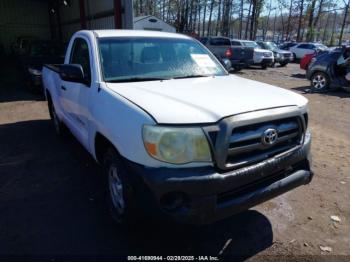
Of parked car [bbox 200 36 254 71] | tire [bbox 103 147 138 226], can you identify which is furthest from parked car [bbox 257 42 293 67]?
tire [bbox 103 147 138 226]

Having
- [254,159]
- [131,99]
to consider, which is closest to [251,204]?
[254,159]

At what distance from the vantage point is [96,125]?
3.17 meters

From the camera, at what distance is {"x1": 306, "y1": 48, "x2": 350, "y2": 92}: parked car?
1103 centimetres

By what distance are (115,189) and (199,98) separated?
1175mm

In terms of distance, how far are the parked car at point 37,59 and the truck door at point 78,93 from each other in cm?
473

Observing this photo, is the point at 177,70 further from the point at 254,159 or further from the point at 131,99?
the point at 254,159

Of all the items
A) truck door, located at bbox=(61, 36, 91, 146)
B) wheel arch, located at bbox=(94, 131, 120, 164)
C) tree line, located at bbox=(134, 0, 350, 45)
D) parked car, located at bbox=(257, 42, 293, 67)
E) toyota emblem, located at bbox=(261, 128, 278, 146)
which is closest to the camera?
toyota emblem, located at bbox=(261, 128, 278, 146)

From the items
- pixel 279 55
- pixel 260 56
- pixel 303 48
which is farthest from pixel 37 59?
pixel 303 48

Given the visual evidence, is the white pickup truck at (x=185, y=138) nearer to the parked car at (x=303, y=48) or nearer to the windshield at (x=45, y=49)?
the windshield at (x=45, y=49)

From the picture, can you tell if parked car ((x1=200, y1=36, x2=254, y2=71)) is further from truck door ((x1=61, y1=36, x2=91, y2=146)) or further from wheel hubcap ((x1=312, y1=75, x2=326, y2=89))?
truck door ((x1=61, y1=36, x2=91, y2=146))

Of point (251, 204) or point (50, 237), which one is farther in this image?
point (50, 237)

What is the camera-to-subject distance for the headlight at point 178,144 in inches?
93.0

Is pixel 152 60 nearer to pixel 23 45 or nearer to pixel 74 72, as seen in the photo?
pixel 74 72

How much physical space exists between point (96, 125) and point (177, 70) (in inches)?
47.3
